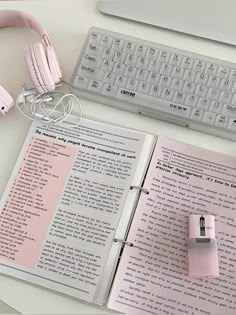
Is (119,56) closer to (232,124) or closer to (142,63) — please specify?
(142,63)

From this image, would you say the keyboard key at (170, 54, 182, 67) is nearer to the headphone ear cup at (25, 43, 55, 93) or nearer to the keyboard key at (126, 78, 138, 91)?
the keyboard key at (126, 78, 138, 91)

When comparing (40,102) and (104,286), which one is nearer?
(104,286)

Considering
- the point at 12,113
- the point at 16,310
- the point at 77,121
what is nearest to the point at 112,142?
the point at 77,121

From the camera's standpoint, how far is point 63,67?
0.79 m

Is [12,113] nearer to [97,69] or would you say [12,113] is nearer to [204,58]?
[97,69]

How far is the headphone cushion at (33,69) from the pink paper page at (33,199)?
0.27 ft

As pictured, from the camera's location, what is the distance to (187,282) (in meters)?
0.65

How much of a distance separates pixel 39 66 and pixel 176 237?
323 mm

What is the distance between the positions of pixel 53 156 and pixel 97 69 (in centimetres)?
15

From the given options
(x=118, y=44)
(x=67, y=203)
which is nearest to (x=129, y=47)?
(x=118, y=44)

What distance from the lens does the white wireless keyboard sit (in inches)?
28.6

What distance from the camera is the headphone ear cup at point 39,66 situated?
743 mm

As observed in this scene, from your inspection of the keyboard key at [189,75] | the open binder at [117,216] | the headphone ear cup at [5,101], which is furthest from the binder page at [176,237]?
the headphone ear cup at [5,101]

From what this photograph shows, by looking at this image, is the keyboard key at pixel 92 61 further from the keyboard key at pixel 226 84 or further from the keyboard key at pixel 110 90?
the keyboard key at pixel 226 84
